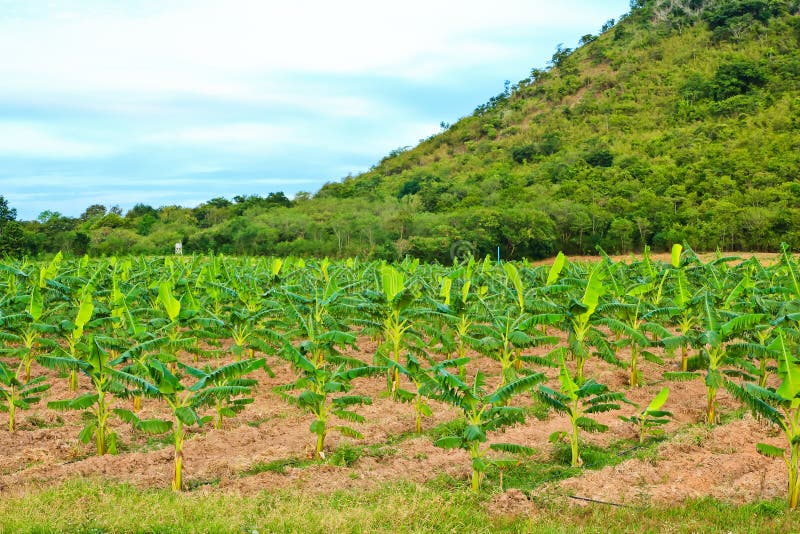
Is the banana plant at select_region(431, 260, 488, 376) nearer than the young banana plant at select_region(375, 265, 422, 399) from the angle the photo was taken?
No

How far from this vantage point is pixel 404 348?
17.0 metres

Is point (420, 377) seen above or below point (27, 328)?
below

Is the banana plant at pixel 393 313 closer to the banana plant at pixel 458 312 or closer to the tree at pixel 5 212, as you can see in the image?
the banana plant at pixel 458 312

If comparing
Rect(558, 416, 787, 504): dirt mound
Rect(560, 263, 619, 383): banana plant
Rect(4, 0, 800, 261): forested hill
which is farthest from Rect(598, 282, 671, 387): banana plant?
Rect(4, 0, 800, 261): forested hill

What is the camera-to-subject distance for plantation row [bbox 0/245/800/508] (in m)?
10.6

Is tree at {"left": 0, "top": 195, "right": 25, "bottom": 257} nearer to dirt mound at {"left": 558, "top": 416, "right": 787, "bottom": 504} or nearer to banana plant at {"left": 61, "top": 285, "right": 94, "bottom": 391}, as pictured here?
banana plant at {"left": 61, "top": 285, "right": 94, "bottom": 391}

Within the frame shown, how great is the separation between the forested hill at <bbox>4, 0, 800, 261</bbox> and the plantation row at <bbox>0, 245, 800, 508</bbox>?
4452cm

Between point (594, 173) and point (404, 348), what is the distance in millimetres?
71453

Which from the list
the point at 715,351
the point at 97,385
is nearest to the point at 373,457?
the point at 97,385

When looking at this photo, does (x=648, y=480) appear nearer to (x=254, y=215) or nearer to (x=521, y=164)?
(x=254, y=215)

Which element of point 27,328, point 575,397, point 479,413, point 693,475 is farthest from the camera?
point 27,328

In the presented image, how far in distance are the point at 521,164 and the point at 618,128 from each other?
15.7m

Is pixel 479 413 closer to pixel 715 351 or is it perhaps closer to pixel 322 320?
pixel 715 351

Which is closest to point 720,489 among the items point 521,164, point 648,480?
point 648,480
